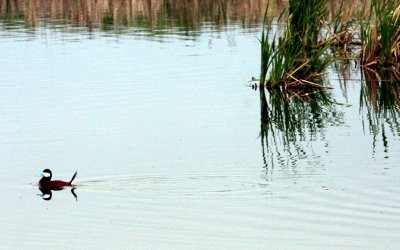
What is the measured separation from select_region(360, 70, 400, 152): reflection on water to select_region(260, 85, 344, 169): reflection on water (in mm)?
499

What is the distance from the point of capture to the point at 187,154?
12.5 m

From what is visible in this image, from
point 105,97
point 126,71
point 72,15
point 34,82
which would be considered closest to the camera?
point 105,97

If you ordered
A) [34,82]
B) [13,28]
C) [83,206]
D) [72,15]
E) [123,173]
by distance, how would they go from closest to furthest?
[83,206]
[123,173]
[34,82]
[13,28]
[72,15]

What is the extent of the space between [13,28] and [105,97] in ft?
42.7

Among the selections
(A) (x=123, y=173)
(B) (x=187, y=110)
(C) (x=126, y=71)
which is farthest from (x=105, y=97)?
(A) (x=123, y=173)

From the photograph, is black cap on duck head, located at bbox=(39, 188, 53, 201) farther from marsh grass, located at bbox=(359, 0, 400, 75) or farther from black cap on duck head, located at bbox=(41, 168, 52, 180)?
marsh grass, located at bbox=(359, 0, 400, 75)

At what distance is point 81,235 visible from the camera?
30.3 ft

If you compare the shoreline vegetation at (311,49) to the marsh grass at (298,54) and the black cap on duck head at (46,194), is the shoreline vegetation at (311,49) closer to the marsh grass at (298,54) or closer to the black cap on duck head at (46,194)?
the marsh grass at (298,54)

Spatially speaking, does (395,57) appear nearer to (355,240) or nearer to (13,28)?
(355,240)

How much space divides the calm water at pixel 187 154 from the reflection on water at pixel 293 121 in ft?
0.12

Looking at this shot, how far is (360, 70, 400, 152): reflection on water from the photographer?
1417 cm

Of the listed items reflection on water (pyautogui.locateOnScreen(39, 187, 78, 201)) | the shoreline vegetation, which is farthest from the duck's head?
the shoreline vegetation

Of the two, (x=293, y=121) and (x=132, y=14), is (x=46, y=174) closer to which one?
(x=293, y=121)

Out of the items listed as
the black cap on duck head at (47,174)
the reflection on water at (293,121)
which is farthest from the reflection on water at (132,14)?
the black cap on duck head at (47,174)
